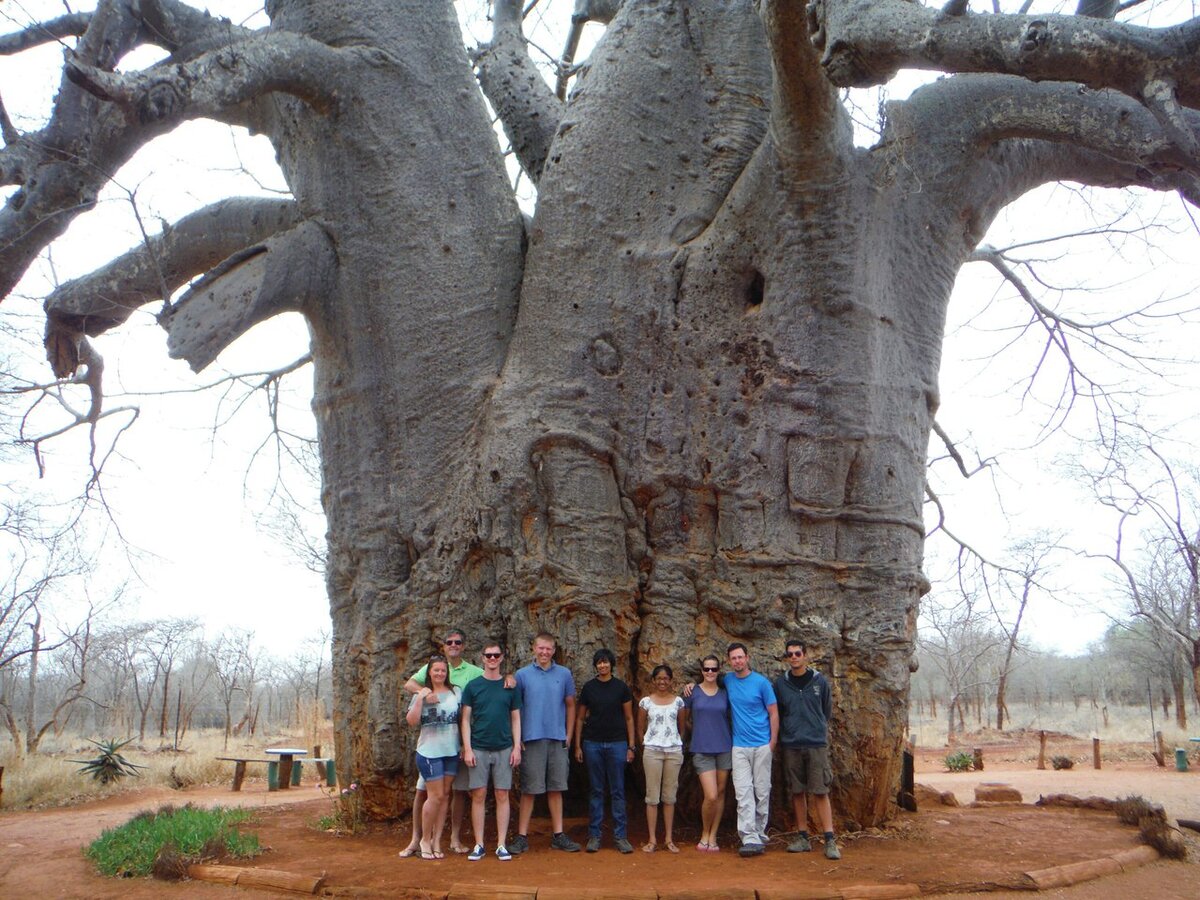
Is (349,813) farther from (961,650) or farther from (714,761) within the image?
(961,650)

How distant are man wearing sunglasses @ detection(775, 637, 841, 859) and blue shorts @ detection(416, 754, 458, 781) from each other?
1403mm

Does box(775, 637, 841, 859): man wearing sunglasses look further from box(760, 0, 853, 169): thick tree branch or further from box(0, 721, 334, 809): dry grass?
box(0, 721, 334, 809): dry grass

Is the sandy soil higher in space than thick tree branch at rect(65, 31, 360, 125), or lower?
lower

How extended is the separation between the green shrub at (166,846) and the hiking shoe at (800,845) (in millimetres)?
2251

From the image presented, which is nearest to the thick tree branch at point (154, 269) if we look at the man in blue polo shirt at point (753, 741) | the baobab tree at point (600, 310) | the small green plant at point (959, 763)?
the baobab tree at point (600, 310)

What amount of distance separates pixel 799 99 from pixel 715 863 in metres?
3.05

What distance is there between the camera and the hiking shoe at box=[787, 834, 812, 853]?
410cm

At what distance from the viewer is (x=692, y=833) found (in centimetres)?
443

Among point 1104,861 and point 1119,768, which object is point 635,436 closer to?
point 1104,861

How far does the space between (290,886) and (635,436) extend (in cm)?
235

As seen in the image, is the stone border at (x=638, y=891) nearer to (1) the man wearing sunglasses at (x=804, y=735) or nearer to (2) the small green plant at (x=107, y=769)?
(1) the man wearing sunglasses at (x=804, y=735)

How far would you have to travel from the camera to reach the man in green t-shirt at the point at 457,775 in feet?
13.6

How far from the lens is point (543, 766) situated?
4238 millimetres

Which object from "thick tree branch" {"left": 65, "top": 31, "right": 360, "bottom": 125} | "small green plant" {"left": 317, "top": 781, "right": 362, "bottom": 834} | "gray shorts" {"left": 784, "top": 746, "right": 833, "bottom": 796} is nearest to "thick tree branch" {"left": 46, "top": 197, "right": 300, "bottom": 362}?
"thick tree branch" {"left": 65, "top": 31, "right": 360, "bottom": 125}
